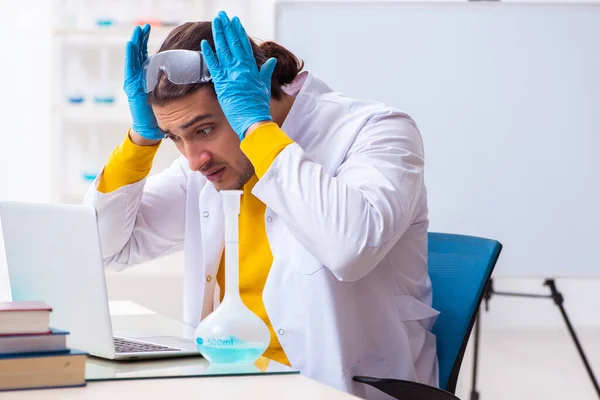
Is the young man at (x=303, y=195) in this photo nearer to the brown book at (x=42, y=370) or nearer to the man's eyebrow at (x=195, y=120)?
the man's eyebrow at (x=195, y=120)

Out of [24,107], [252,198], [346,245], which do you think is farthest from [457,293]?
[24,107]

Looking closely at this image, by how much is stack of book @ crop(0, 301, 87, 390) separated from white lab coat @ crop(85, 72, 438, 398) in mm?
455

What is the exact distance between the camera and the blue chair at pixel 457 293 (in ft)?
4.40

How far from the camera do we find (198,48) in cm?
142

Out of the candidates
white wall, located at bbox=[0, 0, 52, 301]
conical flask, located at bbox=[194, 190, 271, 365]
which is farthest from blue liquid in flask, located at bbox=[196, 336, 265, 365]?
white wall, located at bbox=[0, 0, 52, 301]

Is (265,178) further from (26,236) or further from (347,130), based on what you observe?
(26,236)

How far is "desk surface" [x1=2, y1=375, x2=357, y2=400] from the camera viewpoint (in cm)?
87

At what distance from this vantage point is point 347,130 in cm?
143

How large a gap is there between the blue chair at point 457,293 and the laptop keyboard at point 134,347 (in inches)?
18.1

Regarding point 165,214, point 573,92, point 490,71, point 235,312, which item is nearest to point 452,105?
point 490,71

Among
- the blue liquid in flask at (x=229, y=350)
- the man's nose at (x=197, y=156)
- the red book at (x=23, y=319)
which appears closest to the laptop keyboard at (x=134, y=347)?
the blue liquid in flask at (x=229, y=350)

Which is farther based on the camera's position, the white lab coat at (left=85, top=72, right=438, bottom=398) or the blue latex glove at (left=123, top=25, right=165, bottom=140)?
the blue latex glove at (left=123, top=25, right=165, bottom=140)

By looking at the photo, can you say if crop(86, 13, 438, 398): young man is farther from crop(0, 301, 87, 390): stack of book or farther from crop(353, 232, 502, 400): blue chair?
crop(0, 301, 87, 390): stack of book

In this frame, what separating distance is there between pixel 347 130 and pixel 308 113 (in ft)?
0.38
